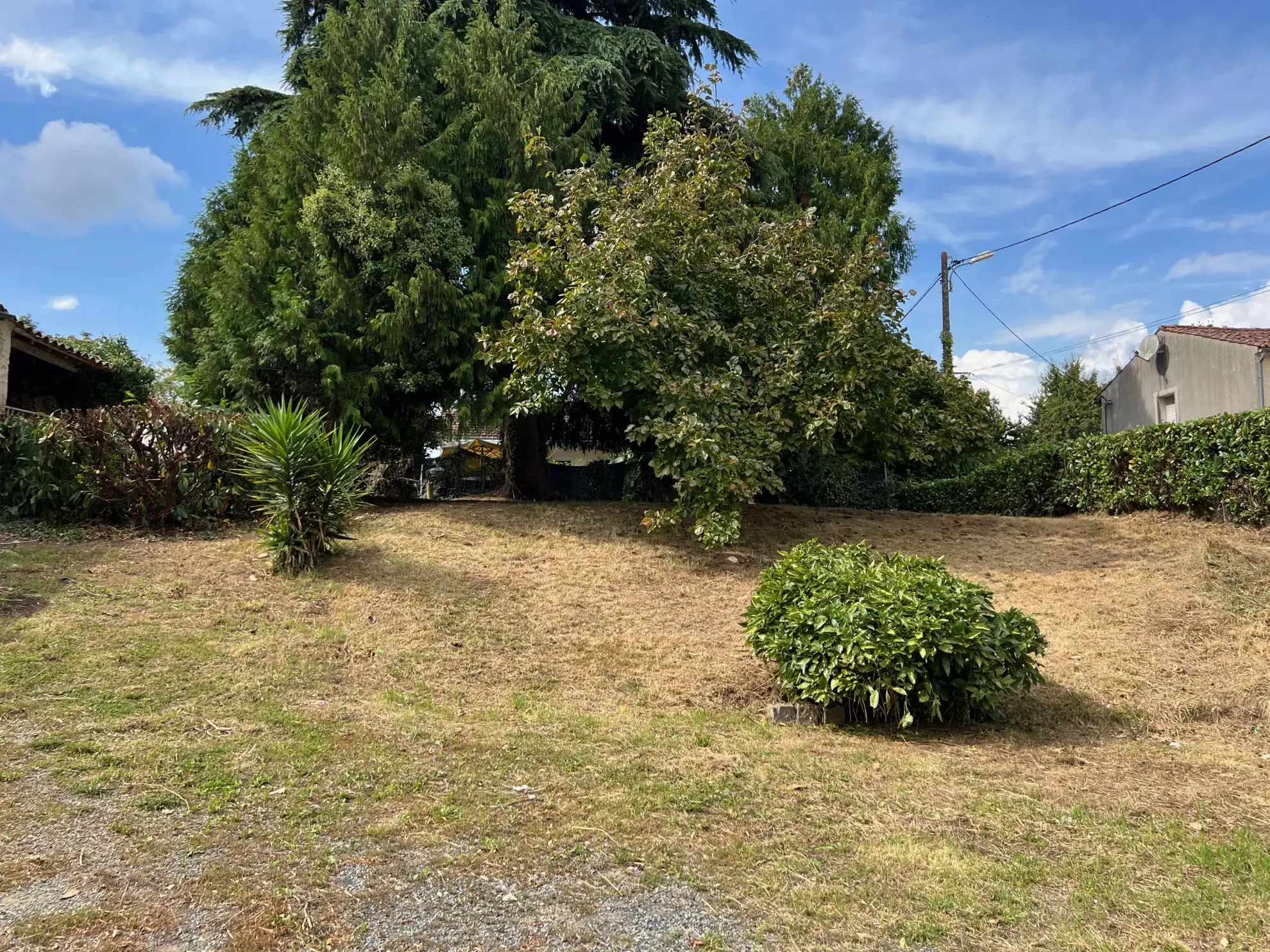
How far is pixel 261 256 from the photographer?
10.7 meters

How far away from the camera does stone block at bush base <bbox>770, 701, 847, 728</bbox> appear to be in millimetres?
5184

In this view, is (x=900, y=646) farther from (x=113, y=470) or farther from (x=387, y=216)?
(x=113, y=470)

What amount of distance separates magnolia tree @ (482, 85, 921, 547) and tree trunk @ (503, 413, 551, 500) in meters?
2.97

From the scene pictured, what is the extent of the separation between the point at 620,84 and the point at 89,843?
1232 centimetres

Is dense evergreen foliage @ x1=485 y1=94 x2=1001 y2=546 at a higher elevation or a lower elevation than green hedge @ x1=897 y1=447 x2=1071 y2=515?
higher

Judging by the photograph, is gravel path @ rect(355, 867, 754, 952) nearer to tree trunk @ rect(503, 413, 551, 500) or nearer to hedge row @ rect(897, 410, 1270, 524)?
hedge row @ rect(897, 410, 1270, 524)

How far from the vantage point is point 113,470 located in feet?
29.4

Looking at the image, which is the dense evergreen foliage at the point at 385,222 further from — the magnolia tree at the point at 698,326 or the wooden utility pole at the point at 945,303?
the wooden utility pole at the point at 945,303

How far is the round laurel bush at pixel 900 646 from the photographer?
15.8 feet

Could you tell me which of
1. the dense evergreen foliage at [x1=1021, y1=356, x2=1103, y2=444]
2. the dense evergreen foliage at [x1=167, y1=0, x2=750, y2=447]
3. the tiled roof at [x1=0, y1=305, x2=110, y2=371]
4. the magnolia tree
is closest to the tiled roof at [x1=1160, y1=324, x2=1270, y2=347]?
the dense evergreen foliage at [x1=1021, y1=356, x2=1103, y2=444]

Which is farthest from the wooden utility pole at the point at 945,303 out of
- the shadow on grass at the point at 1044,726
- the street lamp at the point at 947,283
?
the shadow on grass at the point at 1044,726

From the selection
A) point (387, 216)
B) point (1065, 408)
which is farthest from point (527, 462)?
point (1065, 408)

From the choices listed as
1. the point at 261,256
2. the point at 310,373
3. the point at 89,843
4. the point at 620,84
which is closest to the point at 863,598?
the point at 89,843

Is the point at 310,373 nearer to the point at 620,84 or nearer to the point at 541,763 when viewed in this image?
the point at 620,84
